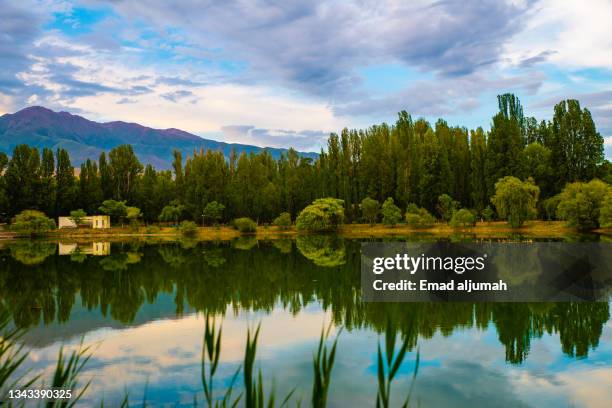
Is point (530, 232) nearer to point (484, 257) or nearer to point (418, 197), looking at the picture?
point (418, 197)

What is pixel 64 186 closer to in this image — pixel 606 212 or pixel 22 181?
pixel 22 181

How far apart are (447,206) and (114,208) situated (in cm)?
3550

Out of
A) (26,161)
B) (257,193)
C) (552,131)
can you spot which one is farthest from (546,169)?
(26,161)

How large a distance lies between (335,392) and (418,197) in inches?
1959

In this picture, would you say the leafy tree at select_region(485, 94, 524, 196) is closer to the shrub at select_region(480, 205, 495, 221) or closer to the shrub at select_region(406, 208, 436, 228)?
the shrub at select_region(480, 205, 495, 221)

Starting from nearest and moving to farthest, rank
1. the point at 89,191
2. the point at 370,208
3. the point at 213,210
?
the point at 370,208, the point at 213,210, the point at 89,191

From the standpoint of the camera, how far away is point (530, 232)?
44.9 metres

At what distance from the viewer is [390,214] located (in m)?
52.5

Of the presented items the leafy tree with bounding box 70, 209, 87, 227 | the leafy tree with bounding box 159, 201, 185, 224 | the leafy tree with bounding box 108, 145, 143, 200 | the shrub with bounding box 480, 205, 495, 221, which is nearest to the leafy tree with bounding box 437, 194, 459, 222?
the shrub with bounding box 480, 205, 495, 221

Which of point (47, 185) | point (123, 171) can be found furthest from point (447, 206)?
point (47, 185)

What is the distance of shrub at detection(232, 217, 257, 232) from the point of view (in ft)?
181

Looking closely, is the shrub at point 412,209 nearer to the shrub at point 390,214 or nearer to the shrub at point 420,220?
the shrub at point 390,214

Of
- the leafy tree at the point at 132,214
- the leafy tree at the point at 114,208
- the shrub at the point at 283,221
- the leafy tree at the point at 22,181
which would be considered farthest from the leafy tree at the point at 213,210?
the leafy tree at the point at 22,181

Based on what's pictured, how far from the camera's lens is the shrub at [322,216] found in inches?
2079
